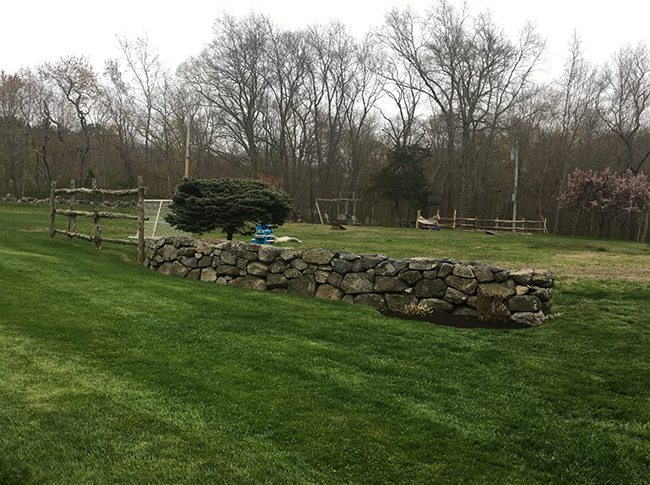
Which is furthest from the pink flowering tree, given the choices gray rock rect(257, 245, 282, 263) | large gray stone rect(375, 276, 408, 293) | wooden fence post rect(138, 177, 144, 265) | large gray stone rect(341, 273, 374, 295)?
wooden fence post rect(138, 177, 144, 265)

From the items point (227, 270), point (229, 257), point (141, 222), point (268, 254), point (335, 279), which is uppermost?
point (141, 222)

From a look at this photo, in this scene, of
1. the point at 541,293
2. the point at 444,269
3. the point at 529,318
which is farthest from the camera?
the point at 444,269

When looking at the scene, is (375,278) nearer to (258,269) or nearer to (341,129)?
(258,269)

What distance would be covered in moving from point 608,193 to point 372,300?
27.2 meters

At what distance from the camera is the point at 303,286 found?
734 centimetres

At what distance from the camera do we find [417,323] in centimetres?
583

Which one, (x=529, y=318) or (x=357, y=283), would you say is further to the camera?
(x=357, y=283)

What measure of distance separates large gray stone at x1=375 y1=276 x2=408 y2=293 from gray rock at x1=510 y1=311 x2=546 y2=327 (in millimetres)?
1555

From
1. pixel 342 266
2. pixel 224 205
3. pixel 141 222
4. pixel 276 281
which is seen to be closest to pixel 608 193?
pixel 224 205

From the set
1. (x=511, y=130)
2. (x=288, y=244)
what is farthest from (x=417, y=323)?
(x=511, y=130)

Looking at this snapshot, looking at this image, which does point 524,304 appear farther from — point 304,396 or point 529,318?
point 304,396

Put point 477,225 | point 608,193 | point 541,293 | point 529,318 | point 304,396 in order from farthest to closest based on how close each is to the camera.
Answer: point 477,225 < point 608,193 < point 541,293 < point 529,318 < point 304,396

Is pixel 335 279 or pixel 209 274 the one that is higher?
pixel 335 279

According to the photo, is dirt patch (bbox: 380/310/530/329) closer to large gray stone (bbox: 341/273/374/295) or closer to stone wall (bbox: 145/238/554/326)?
stone wall (bbox: 145/238/554/326)
